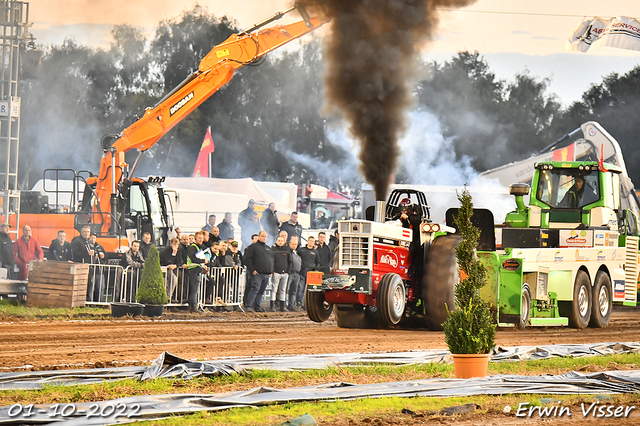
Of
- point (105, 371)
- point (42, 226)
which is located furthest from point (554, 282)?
point (42, 226)

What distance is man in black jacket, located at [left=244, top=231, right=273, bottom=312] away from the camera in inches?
766

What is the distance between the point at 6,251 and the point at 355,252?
8709mm

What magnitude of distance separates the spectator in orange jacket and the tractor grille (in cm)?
823

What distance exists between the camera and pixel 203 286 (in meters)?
19.4

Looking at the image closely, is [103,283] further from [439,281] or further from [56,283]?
[439,281]

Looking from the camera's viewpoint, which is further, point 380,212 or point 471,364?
point 380,212

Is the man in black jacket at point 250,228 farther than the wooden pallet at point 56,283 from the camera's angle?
Yes

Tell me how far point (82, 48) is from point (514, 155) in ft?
85.7

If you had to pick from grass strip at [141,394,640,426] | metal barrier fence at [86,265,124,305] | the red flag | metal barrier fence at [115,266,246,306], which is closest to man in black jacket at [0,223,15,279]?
metal barrier fence at [86,265,124,305]

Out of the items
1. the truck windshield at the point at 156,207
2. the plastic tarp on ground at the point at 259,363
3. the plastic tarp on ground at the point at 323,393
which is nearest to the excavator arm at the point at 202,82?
the truck windshield at the point at 156,207

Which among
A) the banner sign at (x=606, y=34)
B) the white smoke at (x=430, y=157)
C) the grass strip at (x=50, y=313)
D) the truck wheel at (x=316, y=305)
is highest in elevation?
the banner sign at (x=606, y=34)

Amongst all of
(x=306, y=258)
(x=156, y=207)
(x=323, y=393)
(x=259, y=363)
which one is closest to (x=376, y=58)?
(x=306, y=258)

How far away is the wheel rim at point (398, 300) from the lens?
14.3 metres

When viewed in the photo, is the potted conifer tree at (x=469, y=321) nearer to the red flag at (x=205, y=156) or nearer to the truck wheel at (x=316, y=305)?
the truck wheel at (x=316, y=305)
